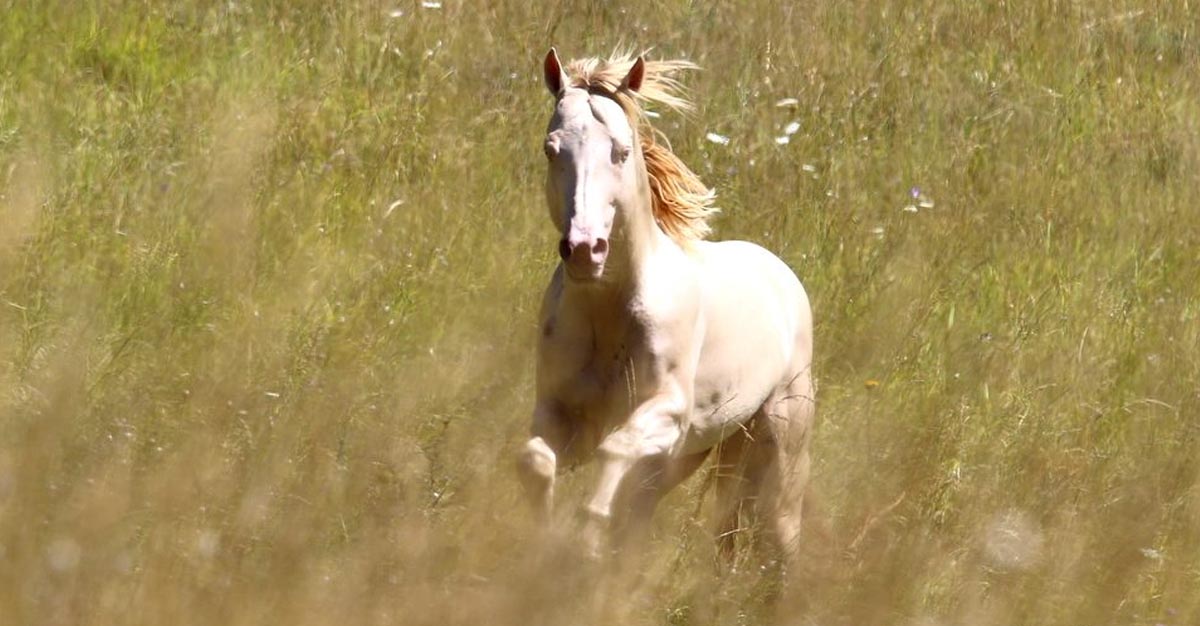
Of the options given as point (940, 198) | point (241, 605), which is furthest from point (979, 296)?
point (241, 605)

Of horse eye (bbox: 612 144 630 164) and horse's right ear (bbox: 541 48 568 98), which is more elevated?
horse's right ear (bbox: 541 48 568 98)

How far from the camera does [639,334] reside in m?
5.83

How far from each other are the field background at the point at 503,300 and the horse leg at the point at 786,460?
5.0 inches

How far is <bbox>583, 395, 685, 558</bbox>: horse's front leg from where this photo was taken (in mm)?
5418

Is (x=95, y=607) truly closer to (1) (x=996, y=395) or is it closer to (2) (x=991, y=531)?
(2) (x=991, y=531)

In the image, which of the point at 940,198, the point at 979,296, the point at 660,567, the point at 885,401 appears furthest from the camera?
the point at 940,198

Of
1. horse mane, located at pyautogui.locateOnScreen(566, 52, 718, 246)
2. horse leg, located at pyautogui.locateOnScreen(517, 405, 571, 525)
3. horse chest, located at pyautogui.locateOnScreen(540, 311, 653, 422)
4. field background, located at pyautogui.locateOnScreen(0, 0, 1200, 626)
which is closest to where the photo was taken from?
field background, located at pyautogui.locateOnScreen(0, 0, 1200, 626)

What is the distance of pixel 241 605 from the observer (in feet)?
16.2

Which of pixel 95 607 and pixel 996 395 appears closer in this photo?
pixel 95 607

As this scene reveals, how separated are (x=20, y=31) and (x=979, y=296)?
4427mm

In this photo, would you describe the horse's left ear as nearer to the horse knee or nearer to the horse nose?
the horse nose

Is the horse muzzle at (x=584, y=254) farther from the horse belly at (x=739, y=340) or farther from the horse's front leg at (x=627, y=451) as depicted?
the horse belly at (x=739, y=340)

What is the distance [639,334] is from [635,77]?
0.72 m

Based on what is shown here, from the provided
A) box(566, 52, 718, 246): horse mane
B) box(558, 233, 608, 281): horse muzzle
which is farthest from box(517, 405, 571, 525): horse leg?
box(566, 52, 718, 246): horse mane
